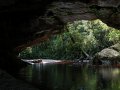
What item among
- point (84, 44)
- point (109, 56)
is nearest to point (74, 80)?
point (109, 56)

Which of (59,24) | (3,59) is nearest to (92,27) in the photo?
(59,24)

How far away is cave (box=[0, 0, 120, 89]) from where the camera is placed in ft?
47.6

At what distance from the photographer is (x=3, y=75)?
29.3ft

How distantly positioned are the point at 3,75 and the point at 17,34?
35.9ft

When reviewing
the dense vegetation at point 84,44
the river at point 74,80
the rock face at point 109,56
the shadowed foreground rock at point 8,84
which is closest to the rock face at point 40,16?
the river at point 74,80

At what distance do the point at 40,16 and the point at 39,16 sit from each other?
0.07 meters

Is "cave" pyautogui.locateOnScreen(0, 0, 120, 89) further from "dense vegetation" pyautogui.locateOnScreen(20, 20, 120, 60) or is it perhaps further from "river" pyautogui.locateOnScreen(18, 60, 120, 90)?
"dense vegetation" pyautogui.locateOnScreen(20, 20, 120, 60)

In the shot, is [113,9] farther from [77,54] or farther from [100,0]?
[77,54]

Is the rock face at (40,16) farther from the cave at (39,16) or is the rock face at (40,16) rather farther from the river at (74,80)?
the river at (74,80)

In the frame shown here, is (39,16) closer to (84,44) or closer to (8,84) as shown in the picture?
(8,84)

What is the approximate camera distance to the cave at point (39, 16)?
14.5 metres

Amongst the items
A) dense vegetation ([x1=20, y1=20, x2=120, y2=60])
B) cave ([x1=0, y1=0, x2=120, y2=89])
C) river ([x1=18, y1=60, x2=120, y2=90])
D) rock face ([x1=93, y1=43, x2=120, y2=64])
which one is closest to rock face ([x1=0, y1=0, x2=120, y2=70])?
cave ([x1=0, y1=0, x2=120, y2=89])

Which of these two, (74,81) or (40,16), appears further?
(40,16)

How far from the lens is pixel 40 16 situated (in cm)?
1767
